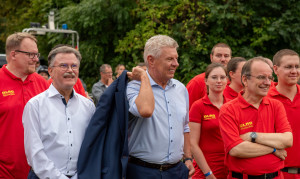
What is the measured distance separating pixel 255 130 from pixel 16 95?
8.50 feet

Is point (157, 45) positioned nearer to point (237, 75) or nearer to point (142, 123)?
point (142, 123)

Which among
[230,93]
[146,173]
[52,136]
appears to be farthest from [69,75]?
[230,93]

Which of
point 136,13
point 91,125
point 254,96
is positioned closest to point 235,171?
point 254,96

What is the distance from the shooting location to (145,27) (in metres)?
12.9

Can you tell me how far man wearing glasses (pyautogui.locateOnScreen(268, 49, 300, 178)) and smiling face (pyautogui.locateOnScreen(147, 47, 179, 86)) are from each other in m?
1.60

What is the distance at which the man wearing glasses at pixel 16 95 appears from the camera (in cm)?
422

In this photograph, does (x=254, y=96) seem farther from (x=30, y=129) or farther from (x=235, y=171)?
(x=30, y=129)

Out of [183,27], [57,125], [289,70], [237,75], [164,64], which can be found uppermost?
[183,27]

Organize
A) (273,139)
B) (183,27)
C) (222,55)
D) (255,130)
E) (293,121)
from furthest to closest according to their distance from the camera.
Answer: (183,27) < (222,55) < (293,121) < (255,130) < (273,139)

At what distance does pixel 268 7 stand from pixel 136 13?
4274 millimetres

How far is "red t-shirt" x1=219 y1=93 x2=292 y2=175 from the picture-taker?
13.3 feet

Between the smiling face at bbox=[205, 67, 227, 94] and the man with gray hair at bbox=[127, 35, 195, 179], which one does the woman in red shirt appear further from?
the man with gray hair at bbox=[127, 35, 195, 179]

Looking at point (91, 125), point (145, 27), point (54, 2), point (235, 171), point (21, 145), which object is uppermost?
point (54, 2)

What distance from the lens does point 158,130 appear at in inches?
150
